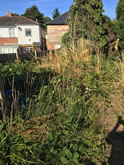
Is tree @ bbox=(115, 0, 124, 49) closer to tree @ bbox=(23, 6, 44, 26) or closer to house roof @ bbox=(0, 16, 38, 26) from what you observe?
house roof @ bbox=(0, 16, 38, 26)

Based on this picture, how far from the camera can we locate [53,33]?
2184 cm

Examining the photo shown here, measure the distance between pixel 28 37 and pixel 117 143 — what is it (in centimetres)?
2639

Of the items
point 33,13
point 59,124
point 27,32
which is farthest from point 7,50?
point 33,13

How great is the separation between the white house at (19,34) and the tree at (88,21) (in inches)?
829

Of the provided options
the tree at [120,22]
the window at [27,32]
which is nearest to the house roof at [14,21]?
the window at [27,32]

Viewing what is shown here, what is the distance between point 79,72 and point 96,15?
299cm

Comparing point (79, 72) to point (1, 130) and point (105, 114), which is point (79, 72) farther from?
point (1, 130)

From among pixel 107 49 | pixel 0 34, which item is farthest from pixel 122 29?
pixel 0 34

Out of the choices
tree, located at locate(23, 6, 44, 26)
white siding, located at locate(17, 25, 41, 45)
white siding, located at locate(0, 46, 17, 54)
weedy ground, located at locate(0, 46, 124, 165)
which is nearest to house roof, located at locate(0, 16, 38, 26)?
white siding, located at locate(17, 25, 41, 45)

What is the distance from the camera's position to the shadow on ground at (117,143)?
5.49 feet

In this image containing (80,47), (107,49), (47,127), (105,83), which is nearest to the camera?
(47,127)

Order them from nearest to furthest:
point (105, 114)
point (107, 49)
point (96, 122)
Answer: point (96, 122) → point (105, 114) → point (107, 49)

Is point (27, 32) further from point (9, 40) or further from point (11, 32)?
point (9, 40)

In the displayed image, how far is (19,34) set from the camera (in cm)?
2559
